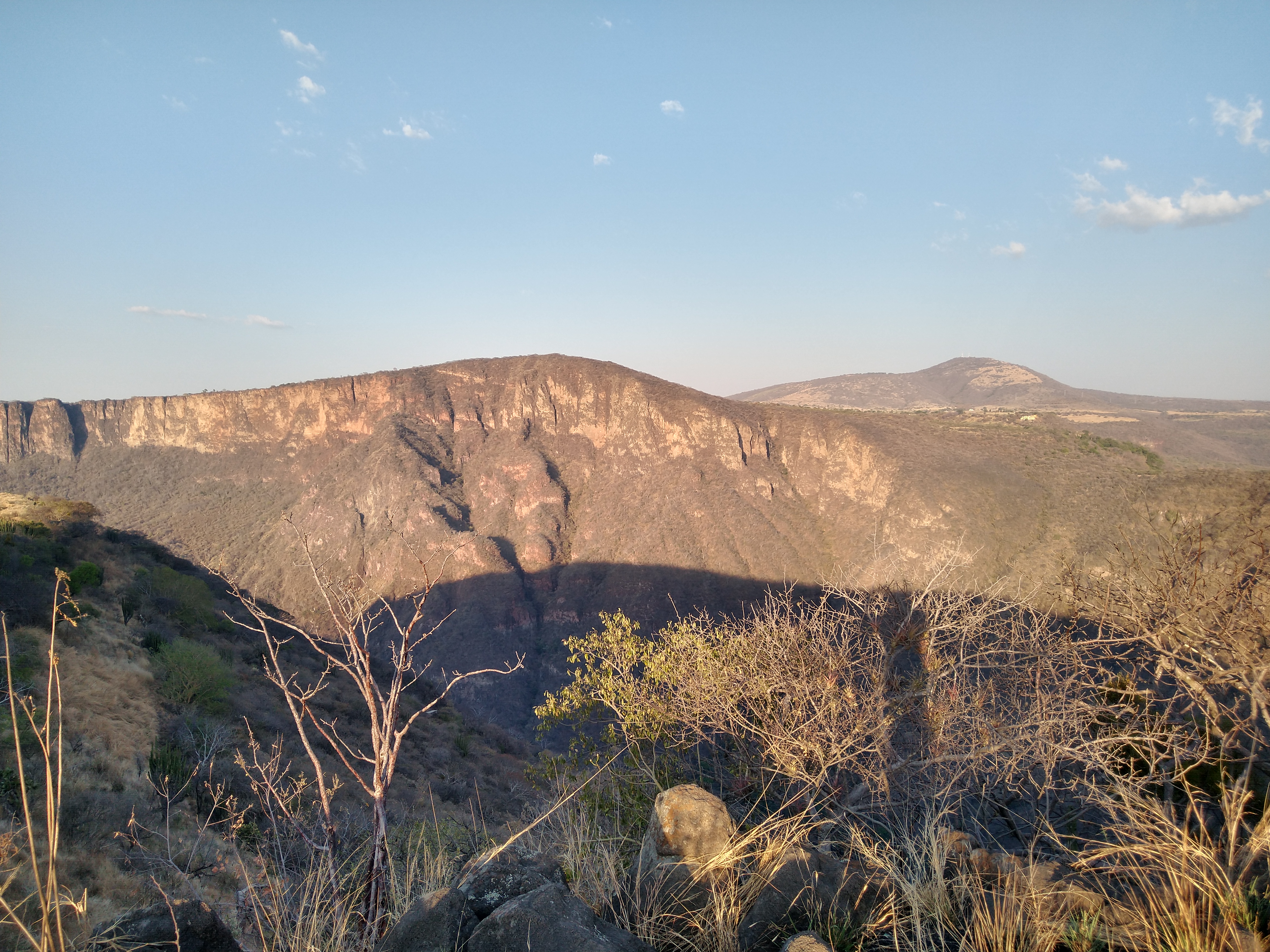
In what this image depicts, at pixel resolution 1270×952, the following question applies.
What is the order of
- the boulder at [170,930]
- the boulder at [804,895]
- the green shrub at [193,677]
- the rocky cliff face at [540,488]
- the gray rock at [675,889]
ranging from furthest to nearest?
the rocky cliff face at [540,488]
the green shrub at [193,677]
the gray rock at [675,889]
the boulder at [804,895]
the boulder at [170,930]

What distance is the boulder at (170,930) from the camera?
296 centimetres

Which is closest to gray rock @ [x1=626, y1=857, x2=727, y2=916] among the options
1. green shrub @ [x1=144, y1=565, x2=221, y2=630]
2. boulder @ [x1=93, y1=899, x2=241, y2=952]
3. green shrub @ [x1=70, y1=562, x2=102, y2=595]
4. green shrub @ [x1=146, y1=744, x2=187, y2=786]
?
boulder @ [x1=93, y1=899, x2=241, y2=952]

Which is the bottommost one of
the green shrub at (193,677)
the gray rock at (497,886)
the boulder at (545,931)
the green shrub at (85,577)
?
the green shrub at (193,677)

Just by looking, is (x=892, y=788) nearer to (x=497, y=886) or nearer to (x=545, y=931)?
(x=497, y=886)

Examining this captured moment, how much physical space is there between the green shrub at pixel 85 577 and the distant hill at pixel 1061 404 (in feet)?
224

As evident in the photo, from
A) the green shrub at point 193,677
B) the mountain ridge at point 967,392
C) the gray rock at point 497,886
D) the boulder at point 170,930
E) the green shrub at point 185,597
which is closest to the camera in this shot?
the boulder at point 170,930

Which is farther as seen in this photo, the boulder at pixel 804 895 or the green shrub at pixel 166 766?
the green shrub at pixel 166 766

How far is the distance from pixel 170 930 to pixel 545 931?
1852 mm

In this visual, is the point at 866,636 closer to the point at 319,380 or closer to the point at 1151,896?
the point at 1151,896

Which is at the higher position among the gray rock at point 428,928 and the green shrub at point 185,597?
the gray rock at point 428,928

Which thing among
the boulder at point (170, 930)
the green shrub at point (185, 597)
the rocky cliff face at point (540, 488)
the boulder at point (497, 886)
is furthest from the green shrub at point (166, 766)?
the rocky cliff face at point (540, 488)

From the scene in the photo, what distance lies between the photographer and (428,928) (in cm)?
310

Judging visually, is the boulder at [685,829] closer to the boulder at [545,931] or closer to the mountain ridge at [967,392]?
the boulder at [545,931]

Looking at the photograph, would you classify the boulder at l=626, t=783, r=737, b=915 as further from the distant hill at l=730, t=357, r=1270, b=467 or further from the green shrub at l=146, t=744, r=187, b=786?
the distant hill at l=730, t=357, r=1270, b=467
